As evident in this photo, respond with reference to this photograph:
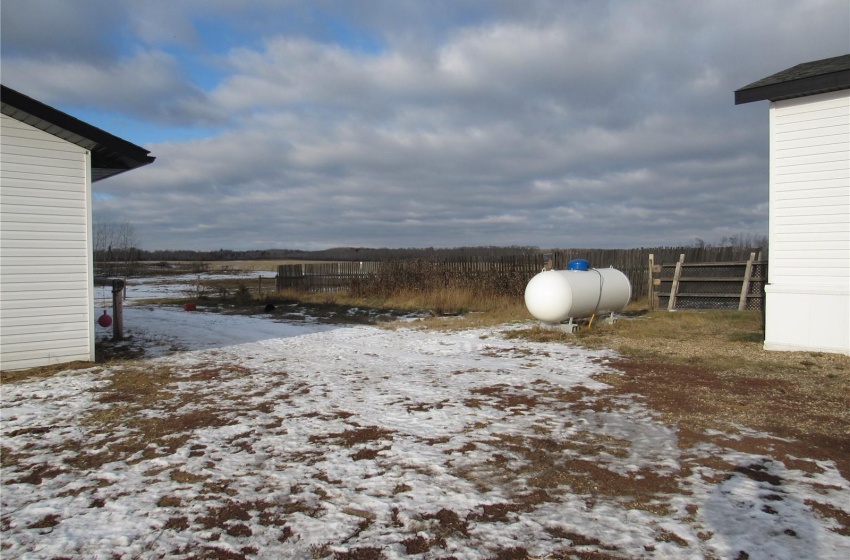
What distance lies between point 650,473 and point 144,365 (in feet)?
27.4

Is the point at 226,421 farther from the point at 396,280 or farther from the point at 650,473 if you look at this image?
the point at 396,280

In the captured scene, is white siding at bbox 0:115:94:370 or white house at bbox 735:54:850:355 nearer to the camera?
white siding at bbox 0:115:94:370

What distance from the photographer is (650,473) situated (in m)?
4.39

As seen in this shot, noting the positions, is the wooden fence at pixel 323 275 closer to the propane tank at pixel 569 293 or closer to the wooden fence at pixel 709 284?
the wooden fence at pixel 709 284

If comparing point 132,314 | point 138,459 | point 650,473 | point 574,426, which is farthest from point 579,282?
point 132,314

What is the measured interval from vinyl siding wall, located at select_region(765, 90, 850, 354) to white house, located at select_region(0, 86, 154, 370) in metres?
11.6

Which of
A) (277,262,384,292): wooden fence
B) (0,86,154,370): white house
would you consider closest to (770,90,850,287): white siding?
(0,86,154,370): white house

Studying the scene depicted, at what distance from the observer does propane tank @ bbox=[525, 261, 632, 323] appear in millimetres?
12297

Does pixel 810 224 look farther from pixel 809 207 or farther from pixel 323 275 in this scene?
pixel 323 275

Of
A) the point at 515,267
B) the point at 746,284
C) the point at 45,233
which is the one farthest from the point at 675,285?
the point at 45,233

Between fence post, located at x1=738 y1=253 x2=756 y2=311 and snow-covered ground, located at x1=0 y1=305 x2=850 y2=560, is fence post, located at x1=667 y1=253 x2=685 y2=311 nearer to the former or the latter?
fence post, located at x1=738 y1=253 x2=756 y2=311

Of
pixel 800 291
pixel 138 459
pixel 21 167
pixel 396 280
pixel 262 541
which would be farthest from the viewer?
pixel 396 280

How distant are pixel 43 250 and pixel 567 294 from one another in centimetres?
1025

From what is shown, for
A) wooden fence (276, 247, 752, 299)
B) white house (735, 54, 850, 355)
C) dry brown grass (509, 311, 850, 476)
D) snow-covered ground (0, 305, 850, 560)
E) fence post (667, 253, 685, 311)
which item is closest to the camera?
snow-covered ground (0, 305, 850, 560)
